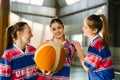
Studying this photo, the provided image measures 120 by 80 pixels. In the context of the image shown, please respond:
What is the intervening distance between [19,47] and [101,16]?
0.69 meters

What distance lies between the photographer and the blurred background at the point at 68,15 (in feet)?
40.0

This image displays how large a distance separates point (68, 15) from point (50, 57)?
46.4ft

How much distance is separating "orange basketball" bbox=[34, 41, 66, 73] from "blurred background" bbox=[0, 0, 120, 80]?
32.3 ft

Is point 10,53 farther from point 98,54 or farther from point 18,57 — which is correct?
point 98,54

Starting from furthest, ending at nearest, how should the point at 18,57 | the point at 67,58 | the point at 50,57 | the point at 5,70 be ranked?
the point at 67,58
the point at 18,57
the point at 5,70
the point at 50,57

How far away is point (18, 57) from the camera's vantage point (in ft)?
6.29

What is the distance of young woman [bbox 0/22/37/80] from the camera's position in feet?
6.00

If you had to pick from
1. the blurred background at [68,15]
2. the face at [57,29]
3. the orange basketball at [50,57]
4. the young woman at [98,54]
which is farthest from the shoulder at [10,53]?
the blurred background at [68,15]

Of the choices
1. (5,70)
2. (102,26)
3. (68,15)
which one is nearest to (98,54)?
(102,26)

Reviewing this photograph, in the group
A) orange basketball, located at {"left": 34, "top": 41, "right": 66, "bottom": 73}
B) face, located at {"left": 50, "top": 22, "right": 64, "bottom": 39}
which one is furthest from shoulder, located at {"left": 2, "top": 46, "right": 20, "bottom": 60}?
face, located at {"left": 50, "top": 22, "right": 64, "bottom": 39}

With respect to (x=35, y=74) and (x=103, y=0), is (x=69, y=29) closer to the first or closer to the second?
(x=103, y=0)

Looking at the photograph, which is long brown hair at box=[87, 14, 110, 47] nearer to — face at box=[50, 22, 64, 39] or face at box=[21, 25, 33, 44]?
face at box=[50, 22, 64, 39]

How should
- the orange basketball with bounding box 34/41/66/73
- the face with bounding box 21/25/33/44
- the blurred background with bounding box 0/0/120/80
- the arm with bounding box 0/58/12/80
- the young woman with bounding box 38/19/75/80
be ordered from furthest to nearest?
the blurred background with bounding box 0/0/120/80
the young woman with bounding box 38/19/75/80
the face with bounding box 21/25/33/44
the arm with bounding box 0/58/12/80
the orange basketball with bounding box 34/41/66/73

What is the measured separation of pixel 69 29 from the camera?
49.9 ft
